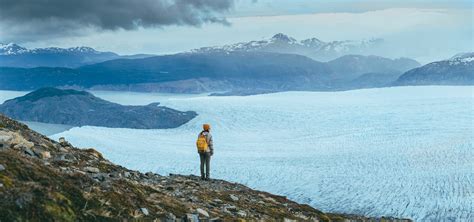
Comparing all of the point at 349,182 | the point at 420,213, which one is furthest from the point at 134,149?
the point at 420,213

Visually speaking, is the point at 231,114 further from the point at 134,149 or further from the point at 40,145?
the point at 40,145

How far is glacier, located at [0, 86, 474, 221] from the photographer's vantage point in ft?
138

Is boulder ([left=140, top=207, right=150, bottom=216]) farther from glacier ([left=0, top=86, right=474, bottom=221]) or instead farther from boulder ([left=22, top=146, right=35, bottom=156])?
glacier ([left=0, top=86, right=474, bottom=221])

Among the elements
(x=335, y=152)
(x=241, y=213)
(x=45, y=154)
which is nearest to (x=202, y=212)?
(x=241, y=213)

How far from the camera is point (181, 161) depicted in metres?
59.8

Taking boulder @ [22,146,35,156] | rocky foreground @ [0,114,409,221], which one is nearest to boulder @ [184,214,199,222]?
rocky foreground @ [0,114,409,221]

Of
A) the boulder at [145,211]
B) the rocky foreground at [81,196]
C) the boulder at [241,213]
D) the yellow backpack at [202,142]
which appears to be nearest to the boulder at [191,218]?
the rocky foreground at [81,196]

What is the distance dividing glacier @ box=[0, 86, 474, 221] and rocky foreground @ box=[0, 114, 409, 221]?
2565 centimetres

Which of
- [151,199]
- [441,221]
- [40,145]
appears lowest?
[441,221]

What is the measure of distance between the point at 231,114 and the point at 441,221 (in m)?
71.4

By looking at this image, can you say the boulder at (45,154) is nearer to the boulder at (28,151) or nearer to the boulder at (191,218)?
the boulder at (28,151)

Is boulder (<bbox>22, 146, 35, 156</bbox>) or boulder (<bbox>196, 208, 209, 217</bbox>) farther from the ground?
boulder (<bbox>22, 146, 35, 156</bbox>)

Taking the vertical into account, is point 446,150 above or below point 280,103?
below

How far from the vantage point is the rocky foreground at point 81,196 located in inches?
317
